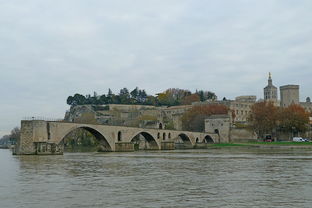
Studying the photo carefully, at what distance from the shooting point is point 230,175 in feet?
69.3

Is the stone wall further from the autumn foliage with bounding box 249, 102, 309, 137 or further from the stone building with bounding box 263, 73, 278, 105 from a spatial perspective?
the stone building with bounding box 263, 73, 278, 105

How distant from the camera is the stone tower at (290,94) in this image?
13762 centimetres

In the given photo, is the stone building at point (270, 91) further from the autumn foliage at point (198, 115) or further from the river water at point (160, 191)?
the river water at point (160, 191)

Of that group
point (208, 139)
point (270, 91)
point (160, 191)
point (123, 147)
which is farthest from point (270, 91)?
point (160, 191)

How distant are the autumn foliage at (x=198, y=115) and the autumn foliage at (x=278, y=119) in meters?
20.2

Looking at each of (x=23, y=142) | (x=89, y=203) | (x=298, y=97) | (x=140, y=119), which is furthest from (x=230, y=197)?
(x=298, y=97)

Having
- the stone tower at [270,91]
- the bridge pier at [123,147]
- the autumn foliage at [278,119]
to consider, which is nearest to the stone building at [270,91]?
the stone tower at [270,91]

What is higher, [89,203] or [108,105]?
[108,105]

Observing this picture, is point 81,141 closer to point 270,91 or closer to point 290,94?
point 290,94

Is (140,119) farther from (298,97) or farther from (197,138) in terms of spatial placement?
(298,97)

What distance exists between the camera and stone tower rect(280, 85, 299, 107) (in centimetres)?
13762

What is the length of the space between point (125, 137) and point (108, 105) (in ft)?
311

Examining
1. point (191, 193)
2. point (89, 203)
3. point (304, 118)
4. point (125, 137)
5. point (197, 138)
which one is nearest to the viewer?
point (89, 203)

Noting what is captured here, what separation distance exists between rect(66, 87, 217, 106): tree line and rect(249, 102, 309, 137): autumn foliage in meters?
72.5
